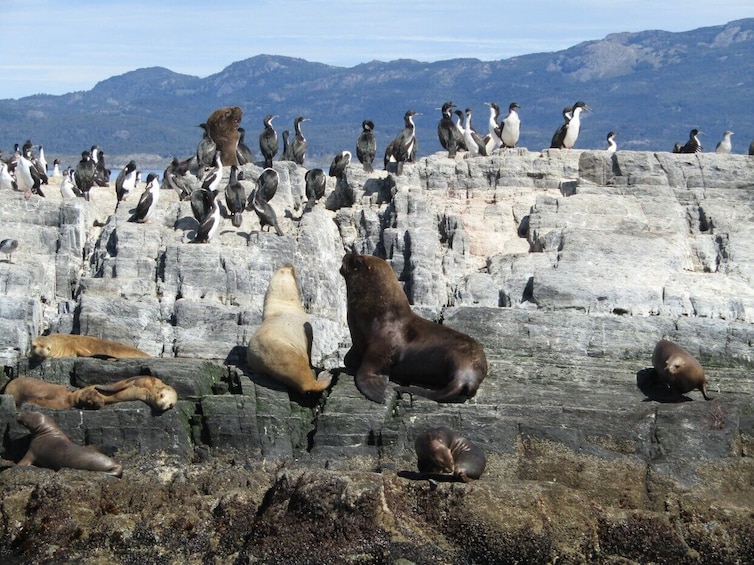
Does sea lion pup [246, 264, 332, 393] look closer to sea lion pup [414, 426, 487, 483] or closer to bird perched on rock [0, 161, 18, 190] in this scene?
sea lion pup [414, 426, 487, 483]

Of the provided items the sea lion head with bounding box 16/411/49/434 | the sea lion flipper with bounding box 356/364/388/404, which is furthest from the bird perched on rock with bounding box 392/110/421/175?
the sea lion head with bounding box 16/411/49/434

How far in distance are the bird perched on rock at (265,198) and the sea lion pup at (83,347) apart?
13.0ft

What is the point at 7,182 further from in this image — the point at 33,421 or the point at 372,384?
the point at 372,384

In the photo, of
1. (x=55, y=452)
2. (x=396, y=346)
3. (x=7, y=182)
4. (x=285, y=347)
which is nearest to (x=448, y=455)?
(x=396, y=346)

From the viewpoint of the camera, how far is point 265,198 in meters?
18.5

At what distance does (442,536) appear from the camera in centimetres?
960

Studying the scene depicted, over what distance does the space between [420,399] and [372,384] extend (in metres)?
0.56

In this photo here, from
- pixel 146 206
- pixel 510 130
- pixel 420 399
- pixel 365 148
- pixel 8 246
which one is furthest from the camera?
pixel 510 130

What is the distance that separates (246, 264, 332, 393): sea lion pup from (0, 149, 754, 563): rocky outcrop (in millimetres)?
179

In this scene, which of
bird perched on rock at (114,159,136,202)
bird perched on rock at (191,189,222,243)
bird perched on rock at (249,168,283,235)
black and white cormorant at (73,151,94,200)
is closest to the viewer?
bird perched on rock at (191,189,222,243)

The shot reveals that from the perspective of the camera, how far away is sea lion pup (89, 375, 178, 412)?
1162 centimetres

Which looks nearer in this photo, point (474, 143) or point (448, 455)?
point (448, 455)

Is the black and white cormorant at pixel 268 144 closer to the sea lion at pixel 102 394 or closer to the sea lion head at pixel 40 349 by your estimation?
the sea lion head at pixel 40 349

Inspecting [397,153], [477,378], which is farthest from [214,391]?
[397,153]
